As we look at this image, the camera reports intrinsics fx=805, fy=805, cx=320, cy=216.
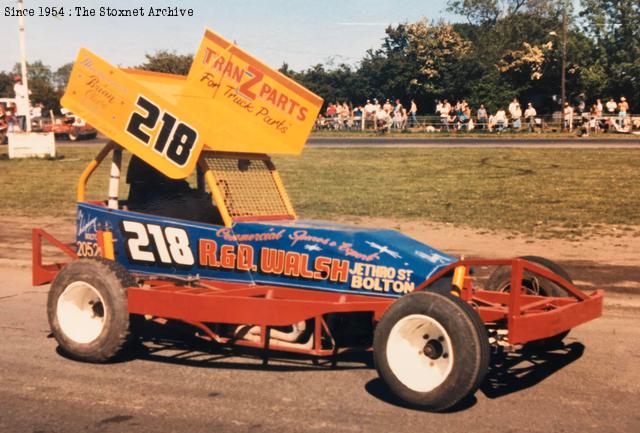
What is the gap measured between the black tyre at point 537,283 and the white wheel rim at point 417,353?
1.40 m

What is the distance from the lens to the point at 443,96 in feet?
196

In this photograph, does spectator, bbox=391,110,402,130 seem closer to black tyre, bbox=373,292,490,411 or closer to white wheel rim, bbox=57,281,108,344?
white wheel rim, bbox=57,281,108,344

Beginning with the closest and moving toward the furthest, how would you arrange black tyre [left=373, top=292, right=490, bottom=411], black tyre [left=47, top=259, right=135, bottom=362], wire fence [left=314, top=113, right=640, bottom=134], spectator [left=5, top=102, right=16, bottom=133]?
1. black tyre [left=373, top=292, right=490, bottom=411]
2. black tyre [left=47, top=259, right=135, bottom=362]
3. spectator [left=5, top=102, right=16, bottom=133]
4. wire fence [left=314, top=113, right=640, bottom=134]

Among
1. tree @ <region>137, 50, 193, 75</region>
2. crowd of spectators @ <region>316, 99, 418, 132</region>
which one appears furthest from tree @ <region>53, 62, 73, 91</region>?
crowd of spectators @ <region>316, 99, 418, 132</region>

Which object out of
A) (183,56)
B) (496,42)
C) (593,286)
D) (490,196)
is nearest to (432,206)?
(490,196)

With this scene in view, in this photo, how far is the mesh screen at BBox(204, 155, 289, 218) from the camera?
674cm

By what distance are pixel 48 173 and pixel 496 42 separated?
160 ft

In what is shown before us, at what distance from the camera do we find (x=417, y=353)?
5.27 meters

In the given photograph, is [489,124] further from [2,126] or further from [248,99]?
[248,99]

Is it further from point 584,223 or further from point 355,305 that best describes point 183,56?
point 355,305

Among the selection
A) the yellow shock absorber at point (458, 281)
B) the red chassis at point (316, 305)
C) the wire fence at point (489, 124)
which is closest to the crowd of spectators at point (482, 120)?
the wire fence at point (489, 124)

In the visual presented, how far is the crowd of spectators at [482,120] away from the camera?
38.6 meters

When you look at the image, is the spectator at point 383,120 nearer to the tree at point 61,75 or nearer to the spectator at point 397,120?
the spectator at point 397,120

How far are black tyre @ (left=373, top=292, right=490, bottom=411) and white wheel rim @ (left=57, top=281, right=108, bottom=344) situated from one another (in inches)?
99.8
